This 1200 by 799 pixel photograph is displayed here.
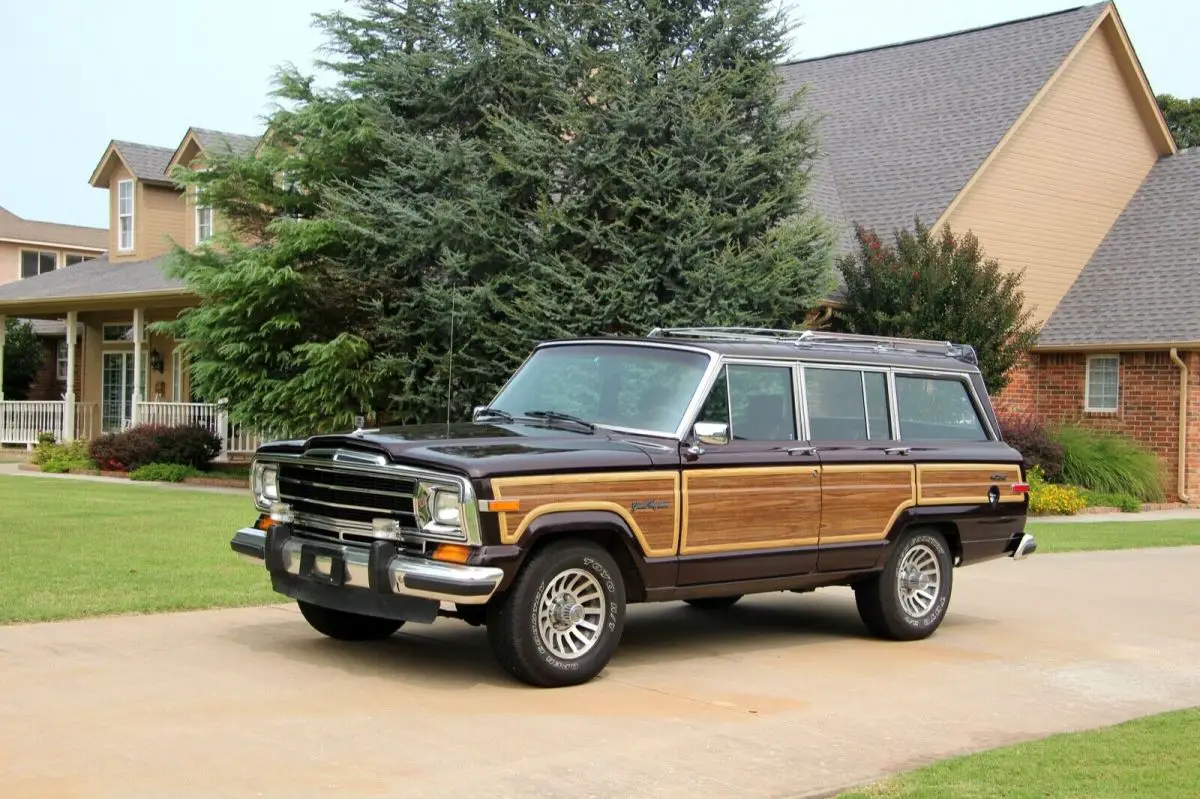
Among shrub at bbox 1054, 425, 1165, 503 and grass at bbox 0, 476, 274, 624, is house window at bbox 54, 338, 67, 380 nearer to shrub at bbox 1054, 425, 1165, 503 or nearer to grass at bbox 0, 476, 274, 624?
grass at bbox 0, 476, 274, 624

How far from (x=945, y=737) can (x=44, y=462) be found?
23.0 m

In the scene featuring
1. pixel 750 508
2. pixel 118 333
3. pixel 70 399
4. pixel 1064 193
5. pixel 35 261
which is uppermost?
pixel 35 261

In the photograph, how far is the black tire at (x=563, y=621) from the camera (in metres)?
7.71

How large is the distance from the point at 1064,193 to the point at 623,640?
827 inches

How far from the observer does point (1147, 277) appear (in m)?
26.8

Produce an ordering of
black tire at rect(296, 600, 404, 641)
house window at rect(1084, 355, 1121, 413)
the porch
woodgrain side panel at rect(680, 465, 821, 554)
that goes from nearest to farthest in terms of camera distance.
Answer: woodgrain side panel at rect(680, 465, 821, 554)
black tire at rect(296, 600, 404, 641)
house window at rect(1084, 355, 1121, 413)
the porch

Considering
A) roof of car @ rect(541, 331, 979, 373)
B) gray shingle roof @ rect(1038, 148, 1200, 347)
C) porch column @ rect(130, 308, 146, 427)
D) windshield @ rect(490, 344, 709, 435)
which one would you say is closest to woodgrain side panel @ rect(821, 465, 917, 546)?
roof of car @ rect(541, 331, 979, 373)

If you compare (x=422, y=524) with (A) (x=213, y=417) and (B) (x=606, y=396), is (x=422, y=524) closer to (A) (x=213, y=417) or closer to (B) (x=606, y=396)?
(B) (x=606, y=396)

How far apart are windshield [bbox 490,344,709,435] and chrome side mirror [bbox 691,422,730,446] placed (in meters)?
0.17

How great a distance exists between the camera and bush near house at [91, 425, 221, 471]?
24.7m

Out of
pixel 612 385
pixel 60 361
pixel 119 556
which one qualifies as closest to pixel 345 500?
pixel 612 385

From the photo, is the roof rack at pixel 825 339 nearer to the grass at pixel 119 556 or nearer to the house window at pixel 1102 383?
the grass at pixel 119 556

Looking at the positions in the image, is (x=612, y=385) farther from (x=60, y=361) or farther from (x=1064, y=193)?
(x=60, y=361)

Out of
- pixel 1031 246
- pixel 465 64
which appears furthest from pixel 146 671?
pixel 1031 246
